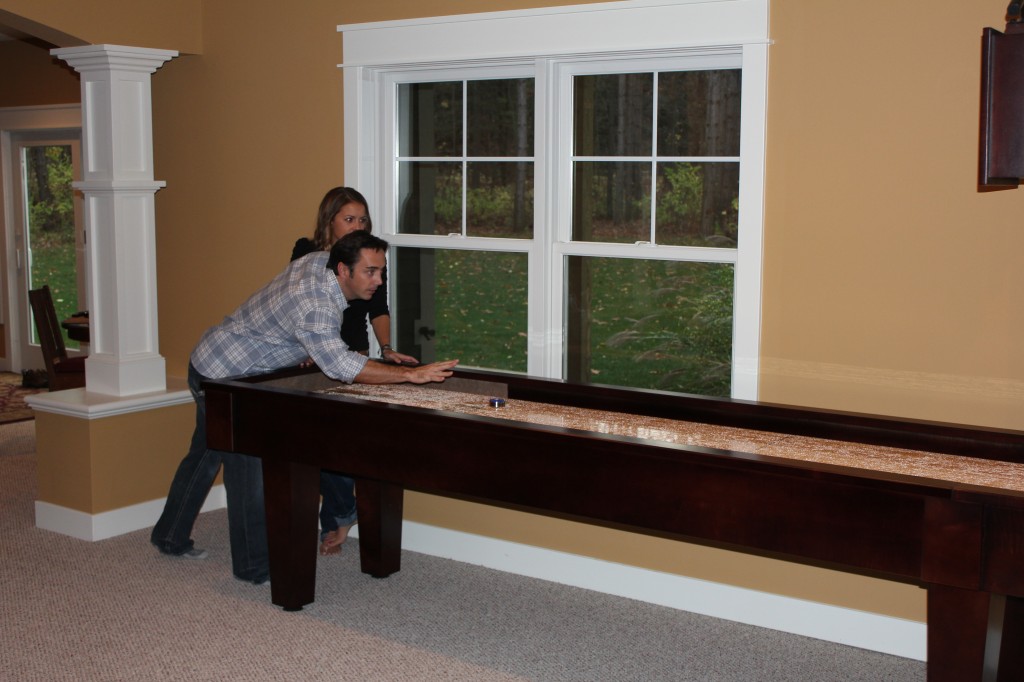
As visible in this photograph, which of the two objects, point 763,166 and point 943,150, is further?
point 763,166

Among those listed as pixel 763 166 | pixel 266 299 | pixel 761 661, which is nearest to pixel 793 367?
pixel 763 166

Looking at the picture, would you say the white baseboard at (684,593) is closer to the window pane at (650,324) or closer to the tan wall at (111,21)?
the window pane at (650,324)

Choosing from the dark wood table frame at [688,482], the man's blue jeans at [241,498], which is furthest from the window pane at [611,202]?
the man's blue jeans at [241,498]

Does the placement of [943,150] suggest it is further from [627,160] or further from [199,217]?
[199,217]

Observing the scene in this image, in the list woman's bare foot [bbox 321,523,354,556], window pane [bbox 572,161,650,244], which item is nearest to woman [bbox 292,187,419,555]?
woman's bare foot [bbox 321,523,354,556]

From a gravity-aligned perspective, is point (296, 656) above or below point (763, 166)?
below

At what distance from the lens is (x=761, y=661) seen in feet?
12.1

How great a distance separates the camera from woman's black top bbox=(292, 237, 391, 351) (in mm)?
4645

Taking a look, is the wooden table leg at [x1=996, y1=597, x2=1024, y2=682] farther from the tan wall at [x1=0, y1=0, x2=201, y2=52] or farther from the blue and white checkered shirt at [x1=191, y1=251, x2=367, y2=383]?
the tan wall at [x1=0, y1=0, x2=201, y2=52]

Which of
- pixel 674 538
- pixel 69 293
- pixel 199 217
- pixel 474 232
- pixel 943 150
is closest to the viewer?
pixel 943 150

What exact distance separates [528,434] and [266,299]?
1.51 meters

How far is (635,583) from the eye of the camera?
4.26 m

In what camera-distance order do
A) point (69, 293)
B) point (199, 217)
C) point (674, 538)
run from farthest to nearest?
point (69, 293) → point (199, 217) → point (674, 538)

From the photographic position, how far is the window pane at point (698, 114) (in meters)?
3.98
